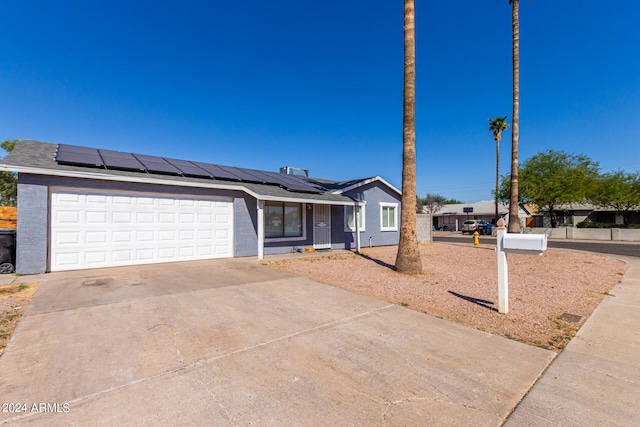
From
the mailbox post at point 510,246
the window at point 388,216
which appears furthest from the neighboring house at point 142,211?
the mailbox post at point 510,246

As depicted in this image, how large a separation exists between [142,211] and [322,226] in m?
7.55

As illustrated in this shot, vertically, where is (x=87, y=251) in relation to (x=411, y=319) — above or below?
above

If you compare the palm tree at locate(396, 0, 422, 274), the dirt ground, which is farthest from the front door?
the dirt ground

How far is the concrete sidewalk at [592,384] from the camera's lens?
8.32 ft

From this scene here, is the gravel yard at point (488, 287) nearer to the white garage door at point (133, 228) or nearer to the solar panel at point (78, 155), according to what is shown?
the white garage door at point (133, 228)

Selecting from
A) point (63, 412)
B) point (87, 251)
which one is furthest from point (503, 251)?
point (87, 251)

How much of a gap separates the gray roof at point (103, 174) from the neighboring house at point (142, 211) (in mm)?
22

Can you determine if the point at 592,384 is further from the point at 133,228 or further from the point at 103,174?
the point at 103,174

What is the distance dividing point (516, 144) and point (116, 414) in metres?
→ 19.9

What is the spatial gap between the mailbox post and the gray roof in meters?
7.62

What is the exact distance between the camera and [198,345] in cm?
379

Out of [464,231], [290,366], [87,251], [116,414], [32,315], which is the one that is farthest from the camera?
[464,231]

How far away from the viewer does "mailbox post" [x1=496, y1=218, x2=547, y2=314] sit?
4.68 meters

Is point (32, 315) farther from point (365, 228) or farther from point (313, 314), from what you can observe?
point (365, 228)
